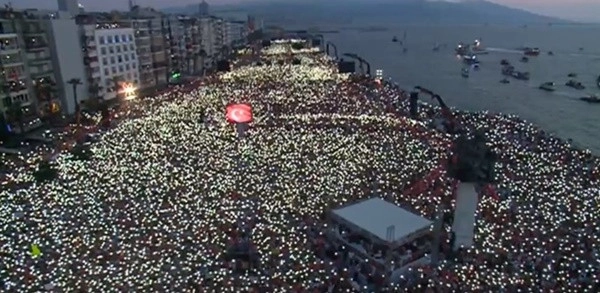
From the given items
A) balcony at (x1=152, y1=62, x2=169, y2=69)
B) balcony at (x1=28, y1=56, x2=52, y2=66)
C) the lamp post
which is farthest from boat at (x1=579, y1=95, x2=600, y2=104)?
balcony at (x1=28, y1=56, x2=52, y2=66)

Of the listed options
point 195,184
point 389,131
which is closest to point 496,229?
point 195,184

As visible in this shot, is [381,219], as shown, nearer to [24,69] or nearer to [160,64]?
[24,69]

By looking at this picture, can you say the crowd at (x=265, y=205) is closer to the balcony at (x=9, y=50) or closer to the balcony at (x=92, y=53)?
the balcony at (x=9, y=50)

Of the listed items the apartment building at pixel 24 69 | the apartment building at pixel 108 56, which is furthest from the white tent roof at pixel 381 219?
the apartment building at pixel 108 56

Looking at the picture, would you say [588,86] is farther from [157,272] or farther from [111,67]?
[157,272]

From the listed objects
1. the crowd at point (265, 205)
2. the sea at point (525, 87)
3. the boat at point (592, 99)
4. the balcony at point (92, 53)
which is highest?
Result: the balcony at point (92, 53)
